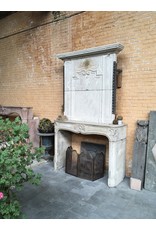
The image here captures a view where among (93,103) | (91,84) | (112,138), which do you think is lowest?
(112,138)

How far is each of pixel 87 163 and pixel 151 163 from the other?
3.62 ft

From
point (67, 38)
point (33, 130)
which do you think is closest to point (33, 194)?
point (33, 130)

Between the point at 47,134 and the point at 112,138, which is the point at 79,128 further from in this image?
the point at 47,134

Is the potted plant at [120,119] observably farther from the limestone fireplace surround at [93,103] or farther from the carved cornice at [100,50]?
the carved cornice at [100,50]

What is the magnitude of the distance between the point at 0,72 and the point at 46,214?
5046mm

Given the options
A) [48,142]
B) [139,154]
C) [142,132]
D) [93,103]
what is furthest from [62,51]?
[139,154]

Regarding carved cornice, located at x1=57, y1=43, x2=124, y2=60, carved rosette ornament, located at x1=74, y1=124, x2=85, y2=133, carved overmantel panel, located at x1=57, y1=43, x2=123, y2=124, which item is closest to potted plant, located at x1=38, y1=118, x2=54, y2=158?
carved overmantel panel, located at x1=57, y1=43, x2=123, y2=124

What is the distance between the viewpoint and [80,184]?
3.12 metres

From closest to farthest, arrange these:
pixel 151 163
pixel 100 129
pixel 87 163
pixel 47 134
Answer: pixel 151 163
pixel 100 129
pixel 87 163
pixel 47 134

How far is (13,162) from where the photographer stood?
69.6 inches

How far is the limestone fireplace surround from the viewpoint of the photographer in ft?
9.96

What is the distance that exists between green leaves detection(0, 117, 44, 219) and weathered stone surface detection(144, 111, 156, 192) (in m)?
1.78

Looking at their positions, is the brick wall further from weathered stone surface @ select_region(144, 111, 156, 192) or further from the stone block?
the stone block

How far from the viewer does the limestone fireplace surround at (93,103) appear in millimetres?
3035
